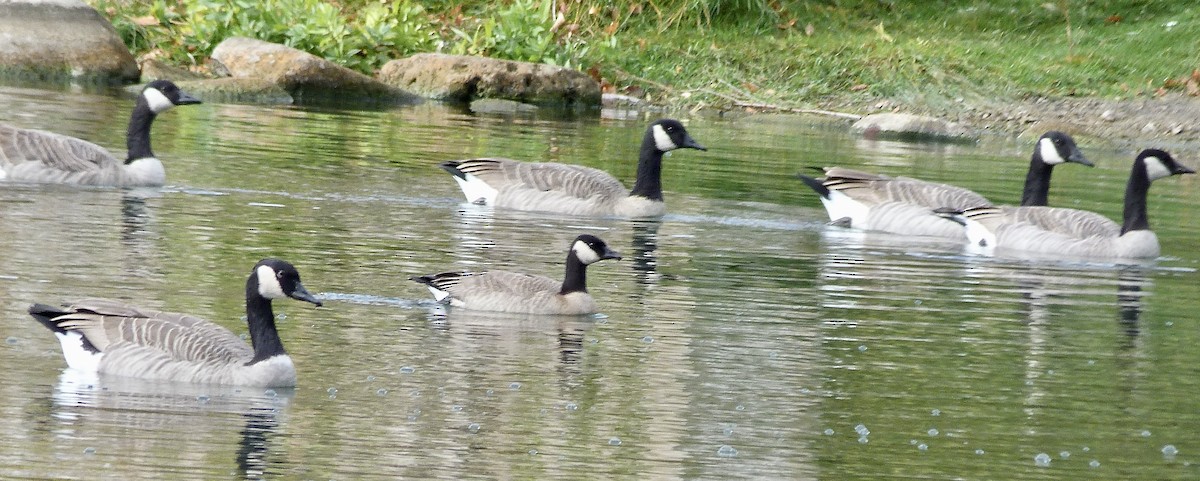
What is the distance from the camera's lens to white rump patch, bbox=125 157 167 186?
1709 cm

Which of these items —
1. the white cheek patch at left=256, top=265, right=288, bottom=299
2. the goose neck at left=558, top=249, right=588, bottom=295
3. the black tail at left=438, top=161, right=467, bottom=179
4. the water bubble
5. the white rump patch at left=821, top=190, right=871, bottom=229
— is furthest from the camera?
the white rump patch at left=821, top=190, right=871, bottom=229

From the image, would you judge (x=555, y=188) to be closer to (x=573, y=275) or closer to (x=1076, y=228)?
(x=1076, y=228)

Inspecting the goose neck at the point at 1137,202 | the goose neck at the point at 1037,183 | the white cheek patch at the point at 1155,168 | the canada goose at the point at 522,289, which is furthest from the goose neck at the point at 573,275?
the goose neck at the point at 1037,183

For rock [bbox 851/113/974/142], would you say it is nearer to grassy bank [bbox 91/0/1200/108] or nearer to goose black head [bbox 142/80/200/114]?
grassy bank [bbox 91/0/1200/108]

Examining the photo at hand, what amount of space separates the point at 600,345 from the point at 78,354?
315 cm

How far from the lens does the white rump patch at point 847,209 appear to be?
57.8 feet

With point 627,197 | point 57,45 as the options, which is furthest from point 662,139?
point 57,45

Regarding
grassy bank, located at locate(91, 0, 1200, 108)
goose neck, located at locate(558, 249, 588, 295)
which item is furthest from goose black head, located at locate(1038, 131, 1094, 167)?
grassy bank, located at locate(91, 0, 1200, 108)

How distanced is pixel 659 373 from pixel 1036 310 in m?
4.05

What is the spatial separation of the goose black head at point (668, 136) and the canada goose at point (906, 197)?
1.27 meters

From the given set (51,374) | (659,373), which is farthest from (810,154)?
(51,374)

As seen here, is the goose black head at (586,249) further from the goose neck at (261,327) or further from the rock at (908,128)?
the rock at (908,128)

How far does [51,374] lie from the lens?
30.7ft

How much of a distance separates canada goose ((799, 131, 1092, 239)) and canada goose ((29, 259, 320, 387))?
29.6 ft
